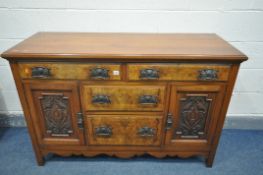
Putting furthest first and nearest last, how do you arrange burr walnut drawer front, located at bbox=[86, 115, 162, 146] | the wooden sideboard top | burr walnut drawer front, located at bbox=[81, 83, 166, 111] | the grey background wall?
the grey background wall, burr walnut drawer front, located at bbox=[86, 115, 162, 146], burr walnut drawer front, located at bbox=[81, 83, 166, 111], the wooden sideboard top

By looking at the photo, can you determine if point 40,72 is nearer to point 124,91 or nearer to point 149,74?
point 124,91

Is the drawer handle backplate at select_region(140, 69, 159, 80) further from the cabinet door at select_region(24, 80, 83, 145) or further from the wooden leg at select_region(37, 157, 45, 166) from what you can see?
the wooden leg at select_region(37, 157, 45, 166)

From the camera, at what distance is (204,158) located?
1641mm

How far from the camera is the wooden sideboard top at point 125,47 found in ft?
3.77

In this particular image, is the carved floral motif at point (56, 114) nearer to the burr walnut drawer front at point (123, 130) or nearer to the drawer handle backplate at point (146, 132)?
the burr walnut drawer front at point (123, 130)

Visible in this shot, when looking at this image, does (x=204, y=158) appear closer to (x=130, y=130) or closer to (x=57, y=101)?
(x=130, y=130)

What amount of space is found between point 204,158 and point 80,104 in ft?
3.42

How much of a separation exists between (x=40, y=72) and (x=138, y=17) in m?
0.82

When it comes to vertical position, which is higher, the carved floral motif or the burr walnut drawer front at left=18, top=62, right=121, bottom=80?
the burr walnut drawer front at left=18, top=62, right=121, bottom=80

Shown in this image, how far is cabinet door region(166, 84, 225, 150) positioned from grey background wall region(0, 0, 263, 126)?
0.58 m

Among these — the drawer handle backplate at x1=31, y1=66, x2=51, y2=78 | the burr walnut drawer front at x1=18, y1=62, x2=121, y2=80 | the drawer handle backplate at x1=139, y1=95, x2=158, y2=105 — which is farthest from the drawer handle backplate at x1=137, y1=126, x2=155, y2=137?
the drawer handle backplate at x1=31, y1=66, x2=51, y2=78

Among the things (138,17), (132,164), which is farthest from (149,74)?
(132,164)

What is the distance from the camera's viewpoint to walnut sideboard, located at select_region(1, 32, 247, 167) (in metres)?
1.19

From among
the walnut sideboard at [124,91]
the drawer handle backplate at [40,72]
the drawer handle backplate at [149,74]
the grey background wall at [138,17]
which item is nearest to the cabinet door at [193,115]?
the walnut sideboard at [124,91]
